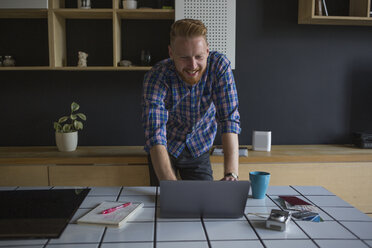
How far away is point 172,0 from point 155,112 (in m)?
1.50

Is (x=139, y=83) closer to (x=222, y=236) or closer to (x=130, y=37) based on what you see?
(x=130, y=37)

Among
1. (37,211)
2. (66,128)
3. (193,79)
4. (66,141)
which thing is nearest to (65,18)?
(66,128)

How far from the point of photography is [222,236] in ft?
3.09

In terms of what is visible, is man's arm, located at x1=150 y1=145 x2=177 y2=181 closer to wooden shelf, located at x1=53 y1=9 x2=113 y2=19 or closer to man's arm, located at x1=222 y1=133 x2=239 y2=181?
man's arm, located at x1=222 y1=133 x2=239 y2=181

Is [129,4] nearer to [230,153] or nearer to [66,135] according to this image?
[66,135]

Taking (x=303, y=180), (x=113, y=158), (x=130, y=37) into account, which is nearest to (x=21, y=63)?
(x=130, y=37)

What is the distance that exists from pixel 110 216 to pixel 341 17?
244cm

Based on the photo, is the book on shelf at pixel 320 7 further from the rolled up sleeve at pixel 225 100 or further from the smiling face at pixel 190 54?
the smiling face at pixel 190 54

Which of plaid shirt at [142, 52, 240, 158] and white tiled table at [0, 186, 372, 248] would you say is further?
plaid shirt at [142, 52, 240, 158]

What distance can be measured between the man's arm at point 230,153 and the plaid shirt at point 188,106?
0.04 meters

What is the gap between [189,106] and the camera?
181 cm

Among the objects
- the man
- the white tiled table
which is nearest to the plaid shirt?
the man

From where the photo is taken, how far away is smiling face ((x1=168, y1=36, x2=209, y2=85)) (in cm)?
145

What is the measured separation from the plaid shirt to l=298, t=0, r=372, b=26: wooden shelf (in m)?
1.27
